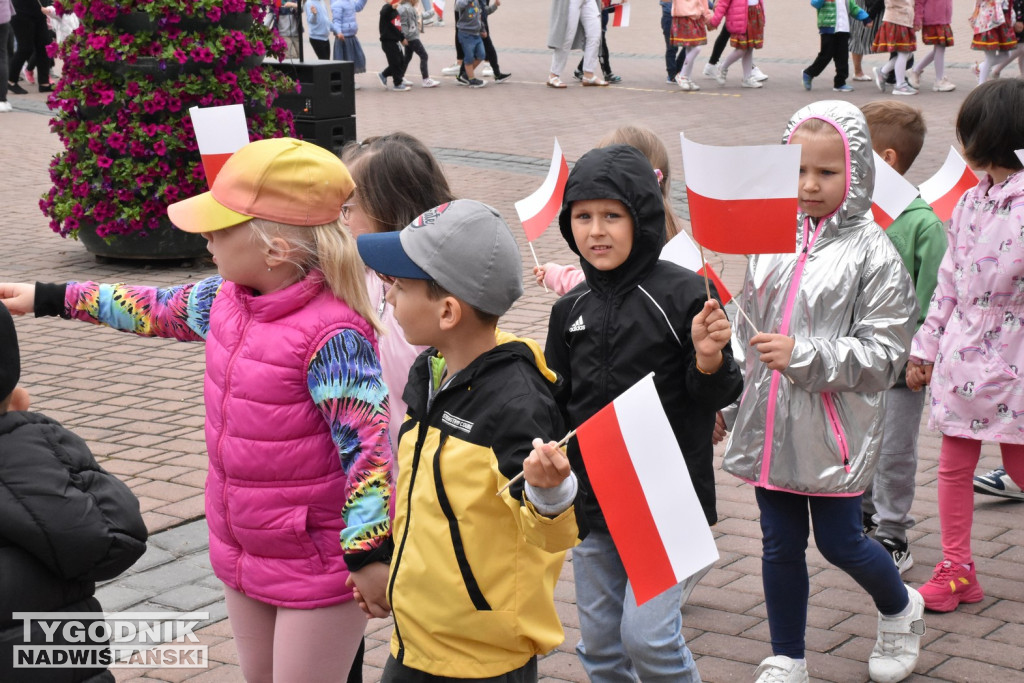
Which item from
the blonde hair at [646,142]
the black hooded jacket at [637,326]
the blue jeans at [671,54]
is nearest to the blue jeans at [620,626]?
the black hooded jacket at [637,326]

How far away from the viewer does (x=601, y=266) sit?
3293 millimetres

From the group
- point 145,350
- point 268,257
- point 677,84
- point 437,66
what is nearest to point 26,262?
point 145,350

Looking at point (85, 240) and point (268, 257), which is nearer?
point (268, 257)

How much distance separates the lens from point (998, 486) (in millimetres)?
5270

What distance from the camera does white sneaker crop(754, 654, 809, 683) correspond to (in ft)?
12.0

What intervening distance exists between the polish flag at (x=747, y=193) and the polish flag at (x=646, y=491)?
92 cm

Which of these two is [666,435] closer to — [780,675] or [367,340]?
[367,340]

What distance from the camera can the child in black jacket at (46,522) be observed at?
2473 mm

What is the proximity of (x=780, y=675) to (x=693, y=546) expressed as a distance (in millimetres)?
1492

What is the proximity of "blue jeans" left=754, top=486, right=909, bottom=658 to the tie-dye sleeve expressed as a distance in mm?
1389

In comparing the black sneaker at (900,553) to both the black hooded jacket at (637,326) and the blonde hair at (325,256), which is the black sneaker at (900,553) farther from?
the blonde hair at (325,256)

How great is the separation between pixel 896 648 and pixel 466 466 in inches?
72.7

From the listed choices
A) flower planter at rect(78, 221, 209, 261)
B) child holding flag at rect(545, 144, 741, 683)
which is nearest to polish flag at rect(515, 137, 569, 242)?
child holding flag at rect(545, 144, 741, 683)

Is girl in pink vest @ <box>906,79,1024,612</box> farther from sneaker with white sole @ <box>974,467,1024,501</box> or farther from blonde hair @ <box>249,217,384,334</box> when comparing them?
blonde hair @ <box>249,217,384,334</box>
